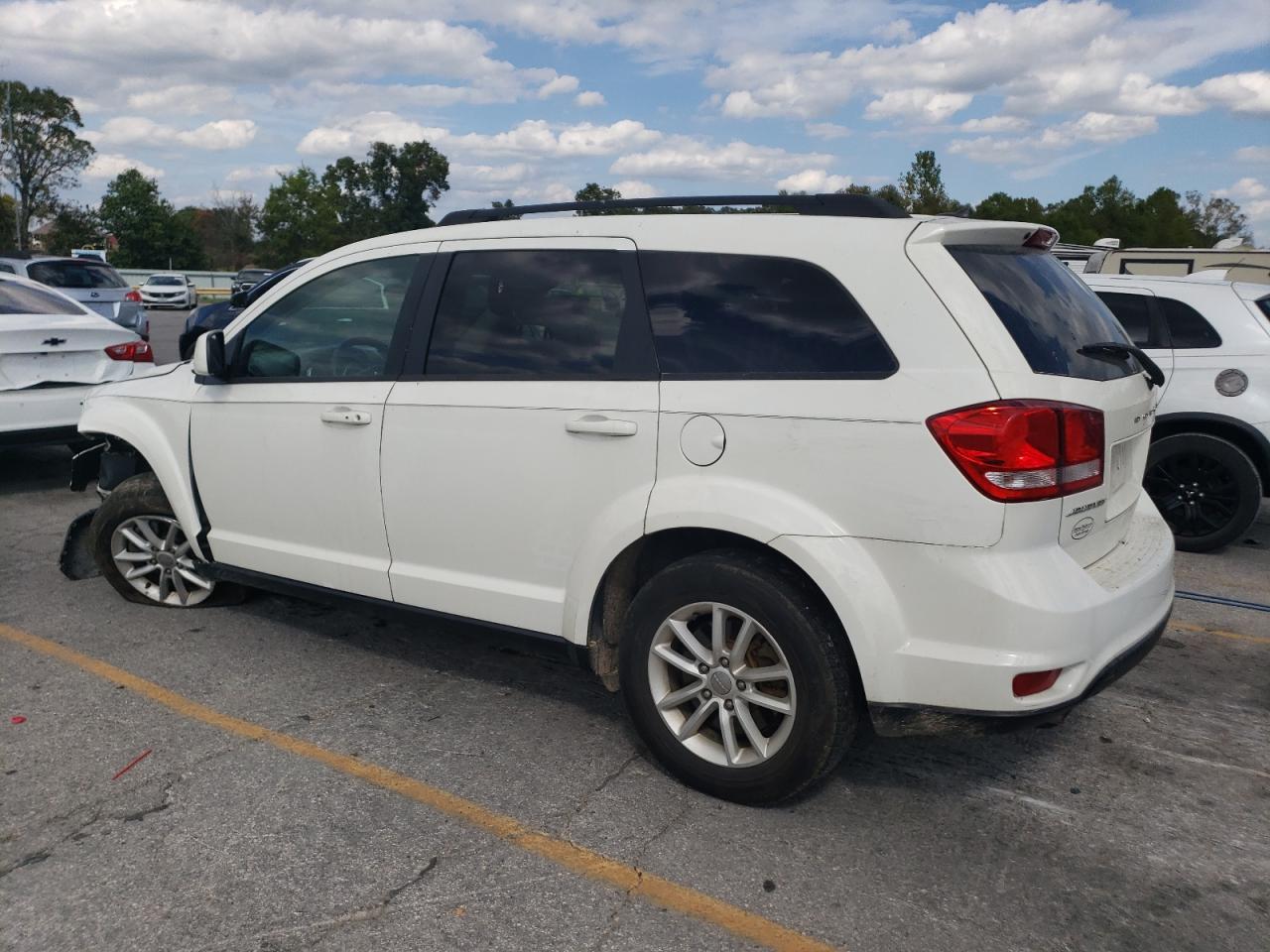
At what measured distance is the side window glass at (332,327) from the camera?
415 cm

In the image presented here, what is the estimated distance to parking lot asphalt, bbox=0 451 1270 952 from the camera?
275 cm

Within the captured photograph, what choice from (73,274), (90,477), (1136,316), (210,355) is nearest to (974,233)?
(210,355)

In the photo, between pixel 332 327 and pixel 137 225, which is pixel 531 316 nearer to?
pixel 332 327

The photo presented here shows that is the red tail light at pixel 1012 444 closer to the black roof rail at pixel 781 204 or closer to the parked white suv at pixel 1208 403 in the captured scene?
the black roof rail at pixel 781 204

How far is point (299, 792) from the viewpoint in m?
3.41

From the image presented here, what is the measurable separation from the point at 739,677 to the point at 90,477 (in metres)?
4.15

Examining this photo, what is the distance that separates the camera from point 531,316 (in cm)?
375

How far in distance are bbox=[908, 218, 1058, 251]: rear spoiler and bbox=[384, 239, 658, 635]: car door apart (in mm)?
915

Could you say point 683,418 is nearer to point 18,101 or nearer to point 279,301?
point 279,301

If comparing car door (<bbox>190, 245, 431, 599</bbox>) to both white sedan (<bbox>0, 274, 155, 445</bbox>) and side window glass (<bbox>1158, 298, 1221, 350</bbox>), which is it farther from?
side window glass (<bbox>1158, 298, 1221, 350</bbox>)

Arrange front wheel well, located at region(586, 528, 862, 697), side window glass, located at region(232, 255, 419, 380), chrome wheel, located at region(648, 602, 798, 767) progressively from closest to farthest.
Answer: chrome wheel, located at region(648, 602, 798, 767) → front wheel well, located at region(586, 528, 862, 697) → side window glass, located at region(232, 255, 419, 380)

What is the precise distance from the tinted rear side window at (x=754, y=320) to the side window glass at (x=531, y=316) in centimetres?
18

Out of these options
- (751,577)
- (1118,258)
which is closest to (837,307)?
(751,577)

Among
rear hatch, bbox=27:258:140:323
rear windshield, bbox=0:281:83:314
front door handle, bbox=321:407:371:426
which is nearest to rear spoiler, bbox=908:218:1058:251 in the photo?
front door handle, bbox=321:407:371:426
